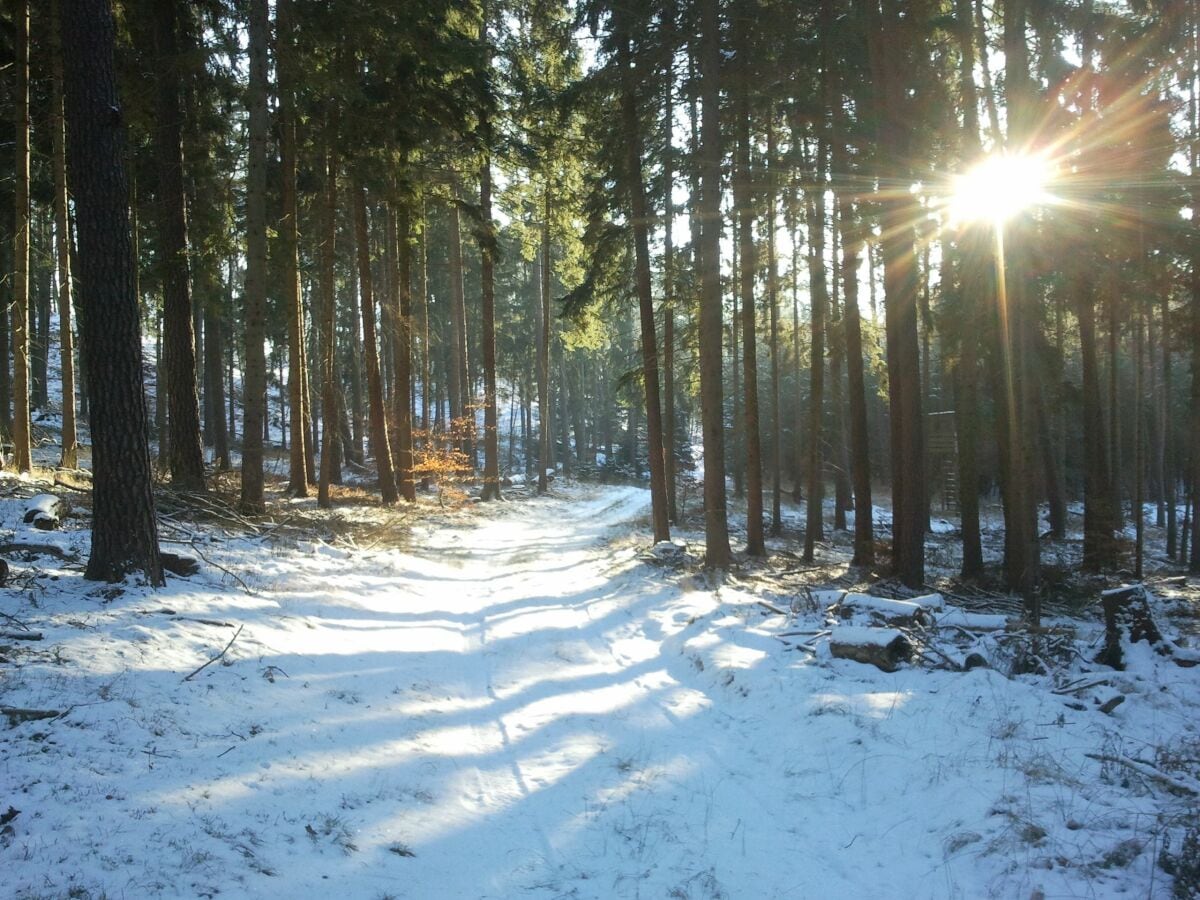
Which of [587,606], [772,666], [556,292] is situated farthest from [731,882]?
[556,292]

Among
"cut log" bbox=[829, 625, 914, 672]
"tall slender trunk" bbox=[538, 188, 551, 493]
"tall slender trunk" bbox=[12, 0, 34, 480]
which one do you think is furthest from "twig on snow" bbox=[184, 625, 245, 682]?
"tall slender trunk" bbox=[538, 188, 551, 493]

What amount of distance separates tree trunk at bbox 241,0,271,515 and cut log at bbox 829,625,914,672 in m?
10.1

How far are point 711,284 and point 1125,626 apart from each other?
7547 millimetres

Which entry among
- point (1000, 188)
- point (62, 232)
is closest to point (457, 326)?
point (62, 232)

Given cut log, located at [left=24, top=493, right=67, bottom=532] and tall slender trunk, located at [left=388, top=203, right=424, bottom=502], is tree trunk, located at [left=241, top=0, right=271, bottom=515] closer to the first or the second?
cut log, located at [left=24, top=493, right=67, bottom=532]

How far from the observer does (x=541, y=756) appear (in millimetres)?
5355

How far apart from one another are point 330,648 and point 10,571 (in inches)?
119

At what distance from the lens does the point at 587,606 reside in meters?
10.3

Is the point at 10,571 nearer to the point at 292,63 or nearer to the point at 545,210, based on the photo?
the point at 292,63

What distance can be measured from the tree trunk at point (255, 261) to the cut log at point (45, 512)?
3184mm

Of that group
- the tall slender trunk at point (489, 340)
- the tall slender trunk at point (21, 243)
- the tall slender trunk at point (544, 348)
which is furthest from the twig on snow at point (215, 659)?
the tall slender trunk at point (544, 348)

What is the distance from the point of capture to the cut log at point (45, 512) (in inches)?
322

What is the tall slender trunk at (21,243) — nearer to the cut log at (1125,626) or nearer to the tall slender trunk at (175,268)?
the tall slender trunk at (175,268)

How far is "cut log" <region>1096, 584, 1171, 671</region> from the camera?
6.43 m
